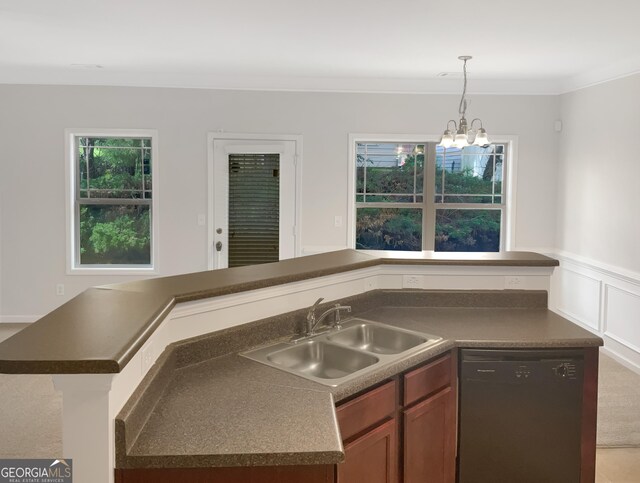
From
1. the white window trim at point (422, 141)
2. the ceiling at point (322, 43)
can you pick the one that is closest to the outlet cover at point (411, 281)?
the ceiling at point (322, 43)

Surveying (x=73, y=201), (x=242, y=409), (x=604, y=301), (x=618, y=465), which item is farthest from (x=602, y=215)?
(x=73, y=201)

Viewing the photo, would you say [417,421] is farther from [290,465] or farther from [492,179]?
[492,179]

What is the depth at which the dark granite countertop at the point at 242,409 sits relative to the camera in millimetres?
1438

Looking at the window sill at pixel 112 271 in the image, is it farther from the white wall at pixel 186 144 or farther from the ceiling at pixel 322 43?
the ceiling at pixel 322 43

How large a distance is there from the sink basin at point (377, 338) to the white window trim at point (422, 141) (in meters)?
3.38

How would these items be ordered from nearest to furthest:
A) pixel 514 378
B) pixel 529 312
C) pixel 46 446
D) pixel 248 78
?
pixel 514 378 → pixel 529 312 → pixel 46 446 → pixel 248 78

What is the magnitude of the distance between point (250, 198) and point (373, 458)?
4.24 meters

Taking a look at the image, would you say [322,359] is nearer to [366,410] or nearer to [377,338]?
[377,338]

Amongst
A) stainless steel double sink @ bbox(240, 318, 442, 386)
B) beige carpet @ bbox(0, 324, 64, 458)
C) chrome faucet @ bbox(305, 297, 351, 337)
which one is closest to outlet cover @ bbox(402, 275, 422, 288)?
stainless steel double sink @ bbox(240, 318, 442, 386)

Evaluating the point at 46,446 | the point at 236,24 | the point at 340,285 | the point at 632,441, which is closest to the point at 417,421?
the point at 340,285

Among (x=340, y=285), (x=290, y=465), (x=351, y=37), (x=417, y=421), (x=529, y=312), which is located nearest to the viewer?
(x=290, y=465)

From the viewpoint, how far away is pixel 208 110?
5855 mm

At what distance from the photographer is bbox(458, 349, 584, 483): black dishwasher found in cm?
249

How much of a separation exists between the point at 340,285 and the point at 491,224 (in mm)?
3856
